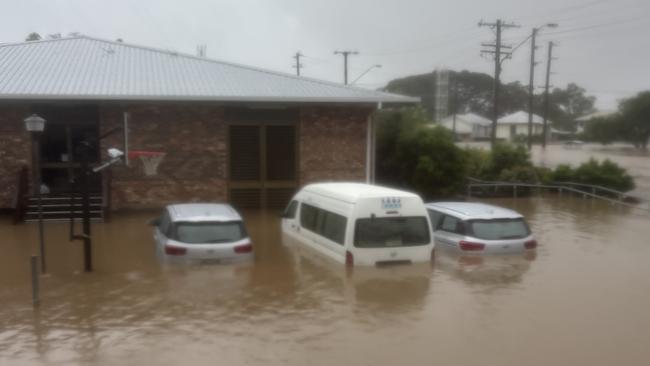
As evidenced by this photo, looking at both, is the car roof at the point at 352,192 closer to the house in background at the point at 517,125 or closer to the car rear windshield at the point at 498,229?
the car rear windshield at the point at 498,229

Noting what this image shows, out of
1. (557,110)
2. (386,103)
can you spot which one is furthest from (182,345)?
(557,110)

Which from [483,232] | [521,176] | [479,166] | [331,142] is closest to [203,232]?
[483,232]

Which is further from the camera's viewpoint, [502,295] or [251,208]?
[251,208]

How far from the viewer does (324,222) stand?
14766 mm

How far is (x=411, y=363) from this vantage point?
887 cm

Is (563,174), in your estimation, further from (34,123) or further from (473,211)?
(34,123)

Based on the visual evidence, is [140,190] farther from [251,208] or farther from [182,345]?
[182,345]

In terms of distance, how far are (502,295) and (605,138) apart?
61.2m

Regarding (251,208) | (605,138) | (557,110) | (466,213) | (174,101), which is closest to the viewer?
(466,213)

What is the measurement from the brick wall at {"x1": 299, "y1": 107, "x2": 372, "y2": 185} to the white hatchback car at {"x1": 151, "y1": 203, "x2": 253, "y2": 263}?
9033 millimetres

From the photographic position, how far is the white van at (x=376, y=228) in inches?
527

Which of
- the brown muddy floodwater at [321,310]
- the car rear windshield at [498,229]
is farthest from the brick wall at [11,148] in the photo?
the car rear windshield at [498,229]

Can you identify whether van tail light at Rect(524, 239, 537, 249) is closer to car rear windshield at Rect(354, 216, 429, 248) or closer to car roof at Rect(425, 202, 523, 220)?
car roof at Rect(425, 202, 523, 220)

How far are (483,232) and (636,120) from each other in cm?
5387
